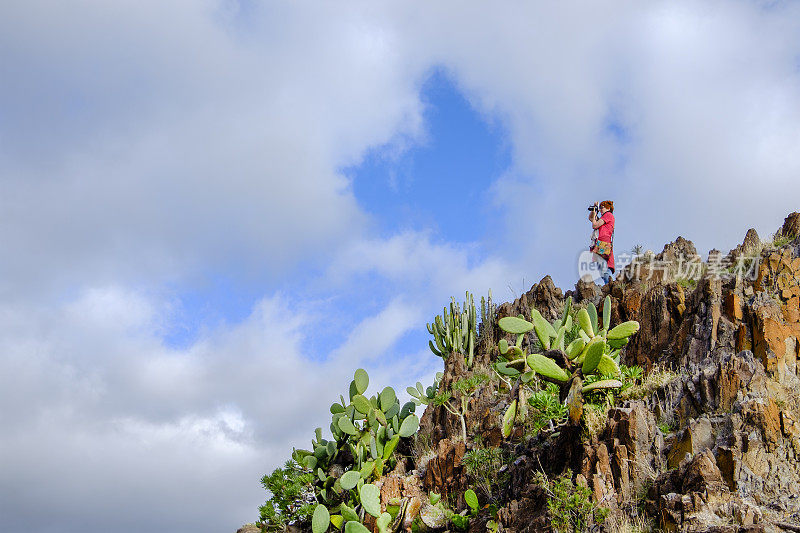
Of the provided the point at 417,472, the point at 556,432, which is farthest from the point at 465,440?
the point at 556,432

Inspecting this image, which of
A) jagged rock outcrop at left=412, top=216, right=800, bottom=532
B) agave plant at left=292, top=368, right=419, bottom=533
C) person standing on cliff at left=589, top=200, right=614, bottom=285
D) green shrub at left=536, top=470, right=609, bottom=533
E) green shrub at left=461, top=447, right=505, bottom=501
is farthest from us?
person standing on cliff at left=589, top=200, right=614, bottom=285

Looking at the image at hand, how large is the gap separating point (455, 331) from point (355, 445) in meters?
5.72

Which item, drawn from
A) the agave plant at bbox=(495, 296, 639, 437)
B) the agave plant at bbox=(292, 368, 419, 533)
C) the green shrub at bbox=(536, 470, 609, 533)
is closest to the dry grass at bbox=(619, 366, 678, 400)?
the agave plant at bbox=(495, 296, 639, 437)

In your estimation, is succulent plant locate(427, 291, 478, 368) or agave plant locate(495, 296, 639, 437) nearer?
agave plant locate(495, 296, 639, 437)

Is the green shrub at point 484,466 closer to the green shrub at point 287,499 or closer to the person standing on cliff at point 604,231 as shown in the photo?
the green shrub at point 287,499

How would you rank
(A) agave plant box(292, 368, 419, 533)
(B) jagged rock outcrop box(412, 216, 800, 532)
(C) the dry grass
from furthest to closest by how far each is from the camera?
1. (A) agave plant box(292, 368, 419, 533)
2. (C) the dry grass
3. (B) jagged rock outcrop box(412, 216, 800, 532)

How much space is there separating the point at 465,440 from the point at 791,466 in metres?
6.71

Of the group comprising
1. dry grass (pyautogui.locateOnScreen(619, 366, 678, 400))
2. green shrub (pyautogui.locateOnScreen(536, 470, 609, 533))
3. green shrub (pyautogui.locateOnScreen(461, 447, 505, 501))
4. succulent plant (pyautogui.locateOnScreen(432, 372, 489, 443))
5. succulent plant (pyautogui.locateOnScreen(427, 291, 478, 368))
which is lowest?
green shrub (pyautogui.locateOnScreen(536, 470, 609, 533))

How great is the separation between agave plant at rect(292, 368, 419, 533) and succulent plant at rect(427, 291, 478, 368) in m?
4.27

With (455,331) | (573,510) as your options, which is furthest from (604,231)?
(573,510)

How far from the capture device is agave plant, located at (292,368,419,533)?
48.6 ft

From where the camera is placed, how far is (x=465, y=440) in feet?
46.2

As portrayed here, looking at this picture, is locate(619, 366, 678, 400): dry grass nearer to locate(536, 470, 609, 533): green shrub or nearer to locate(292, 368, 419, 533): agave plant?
locate(536, 470, 609, 533): green shrub

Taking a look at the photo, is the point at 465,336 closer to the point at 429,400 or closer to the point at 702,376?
the point at 429,400
